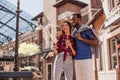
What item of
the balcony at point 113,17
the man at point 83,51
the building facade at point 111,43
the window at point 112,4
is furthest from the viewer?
the window at point 112,4

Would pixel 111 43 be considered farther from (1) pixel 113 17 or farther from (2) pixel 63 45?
(2) pixel 63 45

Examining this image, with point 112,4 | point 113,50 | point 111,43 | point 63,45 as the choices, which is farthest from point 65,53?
point 112,4

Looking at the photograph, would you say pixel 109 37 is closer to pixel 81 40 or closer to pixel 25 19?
pixel 81 40

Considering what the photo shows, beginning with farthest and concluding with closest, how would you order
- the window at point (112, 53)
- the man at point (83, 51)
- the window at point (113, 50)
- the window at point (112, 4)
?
the window at point (112, 53), the window at point (112, 4), the window at point (113, 50), the man at point (83, 51)

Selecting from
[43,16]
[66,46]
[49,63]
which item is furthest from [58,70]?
[43,16]

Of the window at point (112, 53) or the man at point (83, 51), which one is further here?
the window at point (112, 53)

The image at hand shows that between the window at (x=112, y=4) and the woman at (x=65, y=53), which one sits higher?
the window at (x=112, y=4)

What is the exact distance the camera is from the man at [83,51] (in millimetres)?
2891

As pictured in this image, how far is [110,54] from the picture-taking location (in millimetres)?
15266

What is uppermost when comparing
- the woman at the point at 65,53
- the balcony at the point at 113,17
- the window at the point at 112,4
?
the window at the point at 112,4

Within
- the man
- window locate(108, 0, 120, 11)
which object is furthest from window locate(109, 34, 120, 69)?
the man

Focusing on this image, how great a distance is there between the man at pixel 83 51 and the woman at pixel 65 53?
0.07m

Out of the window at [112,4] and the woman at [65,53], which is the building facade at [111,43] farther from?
the woman at [65,53]

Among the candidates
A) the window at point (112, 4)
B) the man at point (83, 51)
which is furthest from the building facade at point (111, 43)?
the man at point (83, 51)
